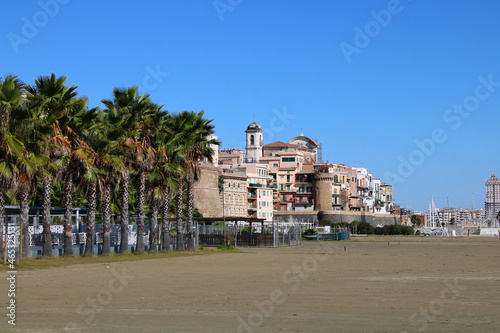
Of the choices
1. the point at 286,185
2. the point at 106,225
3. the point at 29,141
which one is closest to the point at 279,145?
the point at 286,185

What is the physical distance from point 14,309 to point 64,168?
1917 cm

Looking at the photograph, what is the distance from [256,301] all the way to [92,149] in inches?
806

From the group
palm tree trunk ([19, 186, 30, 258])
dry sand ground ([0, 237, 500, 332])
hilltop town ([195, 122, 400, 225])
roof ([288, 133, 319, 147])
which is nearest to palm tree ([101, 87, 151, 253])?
palm tree trunk ([19, 186, 30, 258])

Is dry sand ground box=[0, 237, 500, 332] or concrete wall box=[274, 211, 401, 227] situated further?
concrete wall box=[274, 211, 401, 227]

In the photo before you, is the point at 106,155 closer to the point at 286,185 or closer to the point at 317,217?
the point at 317,217

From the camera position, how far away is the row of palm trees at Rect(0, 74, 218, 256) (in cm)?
2795

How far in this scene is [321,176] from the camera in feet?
452

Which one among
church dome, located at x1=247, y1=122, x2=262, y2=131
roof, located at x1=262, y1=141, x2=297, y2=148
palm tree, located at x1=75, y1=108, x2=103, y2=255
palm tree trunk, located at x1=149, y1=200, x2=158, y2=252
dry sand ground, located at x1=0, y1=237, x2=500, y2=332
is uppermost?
church dome, located at x1=247, y1=122, x2=262, y2=131

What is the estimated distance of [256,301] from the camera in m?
16.8

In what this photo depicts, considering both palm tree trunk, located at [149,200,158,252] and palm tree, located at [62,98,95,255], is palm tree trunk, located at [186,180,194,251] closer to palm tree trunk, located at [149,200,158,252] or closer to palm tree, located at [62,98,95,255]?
palm tree trunk, located at [149,200,158,252]

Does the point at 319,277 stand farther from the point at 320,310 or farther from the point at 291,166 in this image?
the point at 291,166

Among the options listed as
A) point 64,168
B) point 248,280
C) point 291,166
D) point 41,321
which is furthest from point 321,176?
→ point 41,321

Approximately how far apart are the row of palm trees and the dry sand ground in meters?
6.27

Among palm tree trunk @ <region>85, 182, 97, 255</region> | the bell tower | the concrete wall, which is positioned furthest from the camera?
the bell tower
